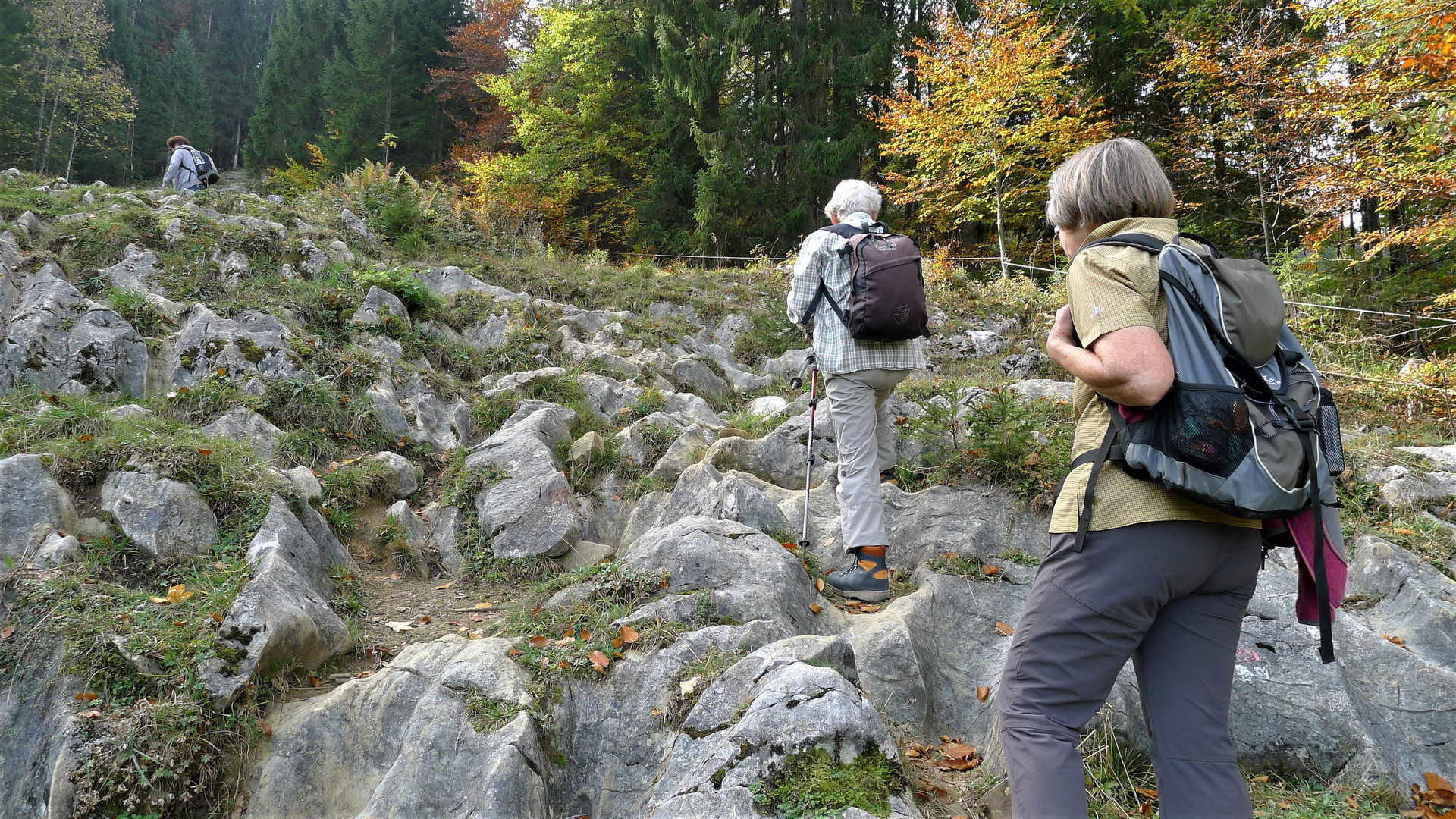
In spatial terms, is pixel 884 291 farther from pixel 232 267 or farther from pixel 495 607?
pixel 232 267

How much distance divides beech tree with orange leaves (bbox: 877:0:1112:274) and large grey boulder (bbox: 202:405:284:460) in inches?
492

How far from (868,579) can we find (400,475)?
149 inches

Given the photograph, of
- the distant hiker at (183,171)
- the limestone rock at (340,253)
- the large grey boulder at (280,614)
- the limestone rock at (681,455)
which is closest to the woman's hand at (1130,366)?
the large grey boulder at (280,614)

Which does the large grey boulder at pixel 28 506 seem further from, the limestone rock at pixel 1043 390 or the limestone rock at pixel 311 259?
the limestone rock at pixel 1043 390

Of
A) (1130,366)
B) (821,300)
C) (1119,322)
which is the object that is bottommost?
(1130,366)

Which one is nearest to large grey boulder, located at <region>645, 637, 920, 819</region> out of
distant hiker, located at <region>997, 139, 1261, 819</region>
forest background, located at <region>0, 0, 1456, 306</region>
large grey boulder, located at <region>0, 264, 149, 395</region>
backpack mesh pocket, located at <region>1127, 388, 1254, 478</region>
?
distant hiker, located at <region>997, 139, 1261, 819</region>

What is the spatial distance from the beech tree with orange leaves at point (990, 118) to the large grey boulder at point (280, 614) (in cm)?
1289

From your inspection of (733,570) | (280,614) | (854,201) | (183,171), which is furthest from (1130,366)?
(183,171)

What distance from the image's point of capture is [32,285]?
6652 millimetres

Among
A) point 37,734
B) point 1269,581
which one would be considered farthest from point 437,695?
point 1269,581

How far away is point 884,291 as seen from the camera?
4137 mm

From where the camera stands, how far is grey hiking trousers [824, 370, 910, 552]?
4242 mm

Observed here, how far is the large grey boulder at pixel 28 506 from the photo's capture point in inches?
145

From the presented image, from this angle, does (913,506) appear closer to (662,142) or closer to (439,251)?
(439,251)
